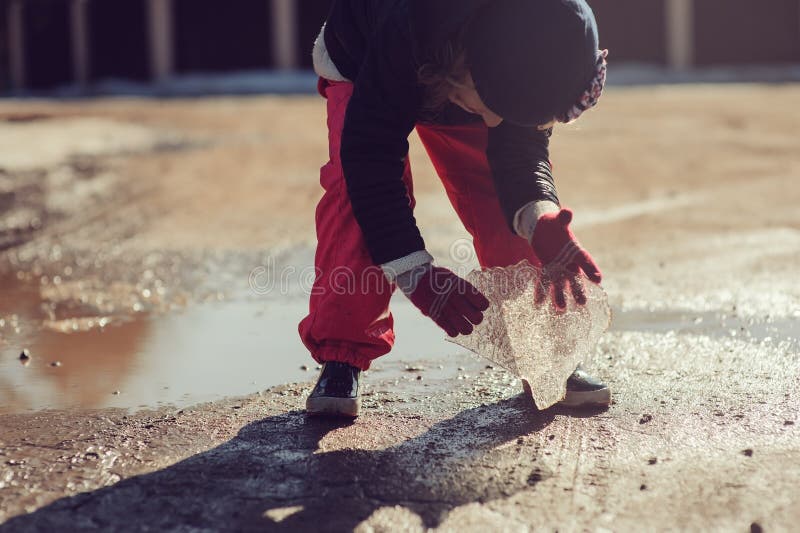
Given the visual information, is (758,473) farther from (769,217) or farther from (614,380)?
(769,217)

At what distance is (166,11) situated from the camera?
17672 millimetres

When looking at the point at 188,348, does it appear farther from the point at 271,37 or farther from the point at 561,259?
the point at 271,37

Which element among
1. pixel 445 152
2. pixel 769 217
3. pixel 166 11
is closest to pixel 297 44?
pixel 166 11

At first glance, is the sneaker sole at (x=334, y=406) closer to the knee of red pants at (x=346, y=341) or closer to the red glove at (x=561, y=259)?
the knee of red pants at (x=346, y=341)

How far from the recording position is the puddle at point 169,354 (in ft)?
8.93

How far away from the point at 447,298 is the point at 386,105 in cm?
41

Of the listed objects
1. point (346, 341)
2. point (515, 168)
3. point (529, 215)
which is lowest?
point (346, 341)

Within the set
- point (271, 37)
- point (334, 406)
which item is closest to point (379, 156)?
point (334, 406)

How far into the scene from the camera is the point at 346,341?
250 centimetres

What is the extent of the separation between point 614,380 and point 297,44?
15.3m

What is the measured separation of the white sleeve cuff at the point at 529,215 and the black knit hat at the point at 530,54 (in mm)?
429

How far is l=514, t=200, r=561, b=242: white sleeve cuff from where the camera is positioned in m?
2.49

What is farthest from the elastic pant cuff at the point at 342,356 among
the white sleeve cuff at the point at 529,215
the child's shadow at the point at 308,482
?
the white sleeve cuff at the point at 529,215

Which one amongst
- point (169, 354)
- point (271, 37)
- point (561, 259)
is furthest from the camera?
point (271, 37)
